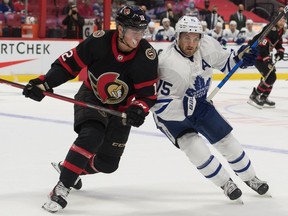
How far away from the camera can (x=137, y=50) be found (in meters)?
3.79

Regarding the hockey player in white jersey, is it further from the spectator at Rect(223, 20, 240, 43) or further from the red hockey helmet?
the spectator at Rect(223, 20, 240, 43)

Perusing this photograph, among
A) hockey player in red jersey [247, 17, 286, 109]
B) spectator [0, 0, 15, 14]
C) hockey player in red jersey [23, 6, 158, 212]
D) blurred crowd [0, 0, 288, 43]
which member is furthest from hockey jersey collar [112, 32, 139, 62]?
spectator [0, 0, 15, 14]

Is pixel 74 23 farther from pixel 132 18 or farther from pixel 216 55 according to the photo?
pixel 132 18

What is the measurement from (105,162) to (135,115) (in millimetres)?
431

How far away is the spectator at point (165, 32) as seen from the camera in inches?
510

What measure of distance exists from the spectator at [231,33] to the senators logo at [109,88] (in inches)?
388

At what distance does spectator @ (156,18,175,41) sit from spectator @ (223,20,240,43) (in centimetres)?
105

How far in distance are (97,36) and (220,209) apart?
1047mm

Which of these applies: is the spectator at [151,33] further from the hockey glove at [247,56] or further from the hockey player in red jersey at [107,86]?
the hockey player in red jersey at [107,86]

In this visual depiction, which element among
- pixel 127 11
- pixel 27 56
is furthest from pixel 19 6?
pixel 127 11

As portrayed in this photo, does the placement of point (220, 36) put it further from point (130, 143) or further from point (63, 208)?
point (63, 208)

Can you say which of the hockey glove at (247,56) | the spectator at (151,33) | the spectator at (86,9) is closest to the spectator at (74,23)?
the spectator at (86,9)

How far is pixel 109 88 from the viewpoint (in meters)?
3.83

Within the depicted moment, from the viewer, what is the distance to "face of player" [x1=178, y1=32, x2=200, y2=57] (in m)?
3.86
